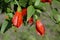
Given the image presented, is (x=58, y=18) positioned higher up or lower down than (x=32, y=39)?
higher up

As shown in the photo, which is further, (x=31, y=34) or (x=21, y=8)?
(x=31, y=34)

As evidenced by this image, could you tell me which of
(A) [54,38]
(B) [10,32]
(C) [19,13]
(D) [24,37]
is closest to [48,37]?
(A) [54,38]

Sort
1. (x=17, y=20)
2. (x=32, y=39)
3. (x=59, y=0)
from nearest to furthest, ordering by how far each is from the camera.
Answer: (x=17, y=20) → (x=59, y=0) → (x=32, y=39)

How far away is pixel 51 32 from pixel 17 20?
2277mm

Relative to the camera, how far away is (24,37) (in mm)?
2861

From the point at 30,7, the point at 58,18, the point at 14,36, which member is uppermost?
the point at 30,7

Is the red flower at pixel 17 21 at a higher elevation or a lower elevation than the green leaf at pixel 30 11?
lower

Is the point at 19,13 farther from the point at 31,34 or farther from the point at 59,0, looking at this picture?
the point at 31,34

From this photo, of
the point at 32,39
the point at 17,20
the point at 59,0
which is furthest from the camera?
the point at 32,39

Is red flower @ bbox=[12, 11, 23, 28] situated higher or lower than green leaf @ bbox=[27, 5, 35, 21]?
lower

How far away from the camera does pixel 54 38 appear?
9.39 ft

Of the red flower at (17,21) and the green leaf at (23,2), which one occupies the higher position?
the green leaf at (23,2)

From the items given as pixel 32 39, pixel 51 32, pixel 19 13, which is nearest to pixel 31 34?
pixel 32 39

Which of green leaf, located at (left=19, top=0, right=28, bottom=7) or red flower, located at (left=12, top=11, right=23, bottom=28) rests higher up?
green leaf, located at (left=19, top=0, right=28, bottom=7)
